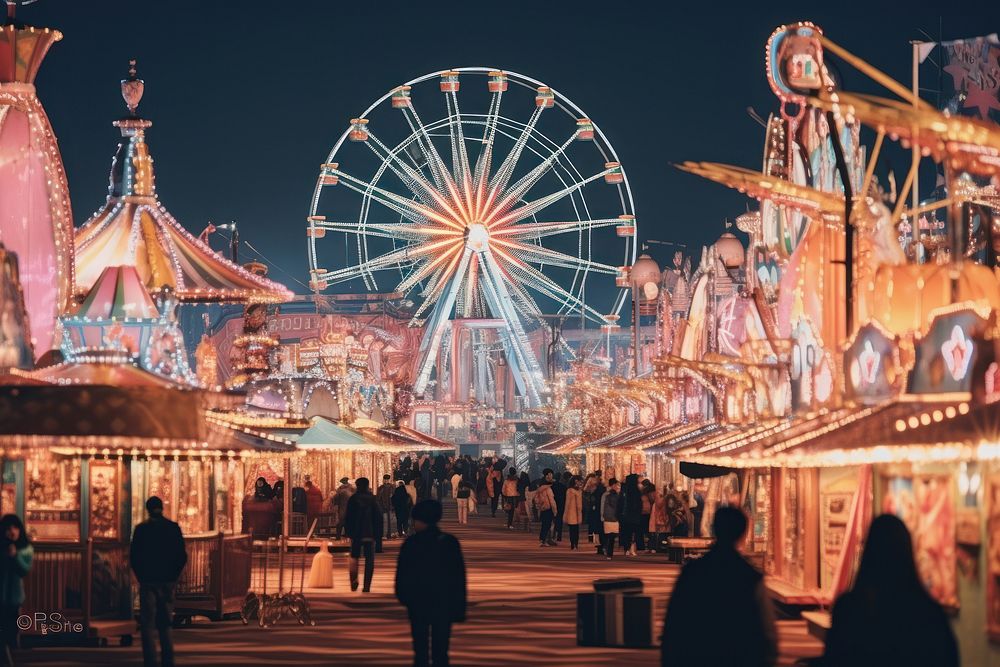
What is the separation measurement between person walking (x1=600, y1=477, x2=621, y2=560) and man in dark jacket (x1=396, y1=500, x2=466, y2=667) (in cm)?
2050

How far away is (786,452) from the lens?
15.6m

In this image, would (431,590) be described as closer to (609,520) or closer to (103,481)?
(103,481)

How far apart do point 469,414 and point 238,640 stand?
7961 centimetres

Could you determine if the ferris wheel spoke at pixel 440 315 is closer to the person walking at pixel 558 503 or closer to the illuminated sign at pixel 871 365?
the person walking at pixel 558 503

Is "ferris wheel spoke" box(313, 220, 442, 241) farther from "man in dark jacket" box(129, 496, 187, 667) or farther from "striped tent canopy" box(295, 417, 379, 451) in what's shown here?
"man in dark jacket" box(129, 496, 187, 667)

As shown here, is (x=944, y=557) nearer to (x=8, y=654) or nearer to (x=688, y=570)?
(x=688, y=570)

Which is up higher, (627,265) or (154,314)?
(627,265)

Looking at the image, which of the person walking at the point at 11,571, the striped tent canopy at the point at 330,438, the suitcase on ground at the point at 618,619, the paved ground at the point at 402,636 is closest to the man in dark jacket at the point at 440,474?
the striped tent canopy at the point at 330,438

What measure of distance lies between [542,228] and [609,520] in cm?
1947

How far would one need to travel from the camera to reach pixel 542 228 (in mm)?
50656

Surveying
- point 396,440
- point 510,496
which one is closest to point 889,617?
point 510,496

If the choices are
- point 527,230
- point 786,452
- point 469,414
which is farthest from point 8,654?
point 469,414

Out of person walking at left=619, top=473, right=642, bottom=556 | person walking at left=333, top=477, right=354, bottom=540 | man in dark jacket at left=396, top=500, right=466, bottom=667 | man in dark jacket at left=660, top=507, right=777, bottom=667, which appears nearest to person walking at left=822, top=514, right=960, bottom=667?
man in dark jacket at left=660, top=507, right=777, bottom=667

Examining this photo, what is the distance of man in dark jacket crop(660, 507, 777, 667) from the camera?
26.0 feet
